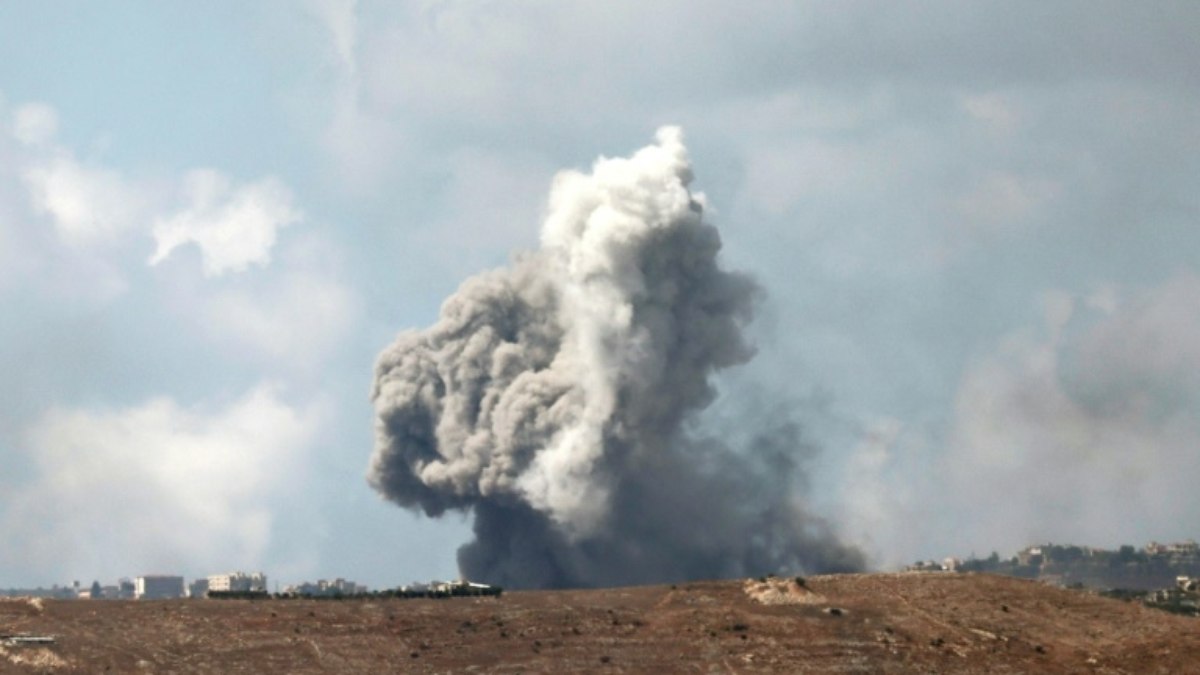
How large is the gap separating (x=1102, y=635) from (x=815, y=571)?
165 feet

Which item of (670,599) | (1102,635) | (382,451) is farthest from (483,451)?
(1102,635)

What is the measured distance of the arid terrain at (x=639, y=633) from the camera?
113m

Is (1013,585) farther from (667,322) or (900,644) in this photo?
(667,322)

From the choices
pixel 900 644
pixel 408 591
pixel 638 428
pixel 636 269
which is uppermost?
pixel 636 269

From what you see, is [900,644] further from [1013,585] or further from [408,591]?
[408,591]

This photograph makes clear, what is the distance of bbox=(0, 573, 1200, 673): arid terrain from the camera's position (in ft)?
370

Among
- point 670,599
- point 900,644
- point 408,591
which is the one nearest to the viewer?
point 900,644

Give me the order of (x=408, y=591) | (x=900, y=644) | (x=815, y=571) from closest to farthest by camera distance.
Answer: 1. (x=900, y=644)
2. (x=408, y=591)
3. (x=815, y=571)

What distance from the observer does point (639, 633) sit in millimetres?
120312

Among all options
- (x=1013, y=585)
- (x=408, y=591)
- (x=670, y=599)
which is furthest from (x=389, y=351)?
(x=1013, y=585)

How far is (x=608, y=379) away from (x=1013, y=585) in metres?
40.0

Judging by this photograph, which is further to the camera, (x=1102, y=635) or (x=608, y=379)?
(x=608, y=379)

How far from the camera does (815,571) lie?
17250 centimetres

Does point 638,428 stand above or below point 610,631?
above
